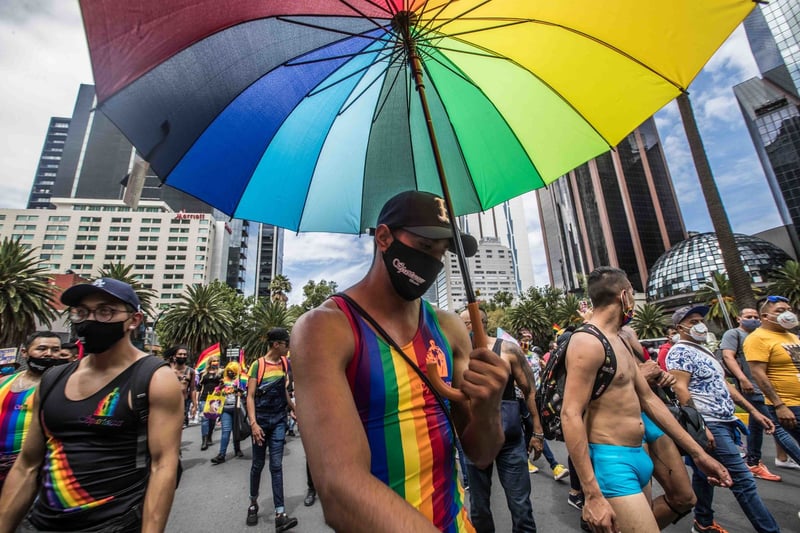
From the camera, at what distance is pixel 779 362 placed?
449 cm

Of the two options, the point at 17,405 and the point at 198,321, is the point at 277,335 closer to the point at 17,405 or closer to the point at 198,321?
the point at 17,405

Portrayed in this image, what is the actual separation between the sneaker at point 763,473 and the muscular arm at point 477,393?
607cm

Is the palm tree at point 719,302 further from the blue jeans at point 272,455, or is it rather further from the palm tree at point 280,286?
the palm tree at point 280,286

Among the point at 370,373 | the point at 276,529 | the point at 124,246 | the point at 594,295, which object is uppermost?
the point at 124,246

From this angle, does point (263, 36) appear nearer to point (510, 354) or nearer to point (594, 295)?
point (594, 295)

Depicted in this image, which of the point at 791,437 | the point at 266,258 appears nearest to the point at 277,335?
the point at 791,437

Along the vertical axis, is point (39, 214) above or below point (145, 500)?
above

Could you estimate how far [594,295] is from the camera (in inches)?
125

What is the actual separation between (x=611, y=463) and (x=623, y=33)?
2.74m

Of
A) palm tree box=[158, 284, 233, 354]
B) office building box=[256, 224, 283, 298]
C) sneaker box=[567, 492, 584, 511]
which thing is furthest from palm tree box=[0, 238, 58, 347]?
office building box=[256, 224, 283, 298]

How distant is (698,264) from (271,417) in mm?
78334

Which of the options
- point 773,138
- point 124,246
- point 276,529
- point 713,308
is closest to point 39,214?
point 124,246

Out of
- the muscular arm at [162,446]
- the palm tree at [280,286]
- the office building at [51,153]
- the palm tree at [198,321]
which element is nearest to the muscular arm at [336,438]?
the muscular arm at [162,446]

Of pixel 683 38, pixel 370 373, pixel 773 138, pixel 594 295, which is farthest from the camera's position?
pixel 773 138
